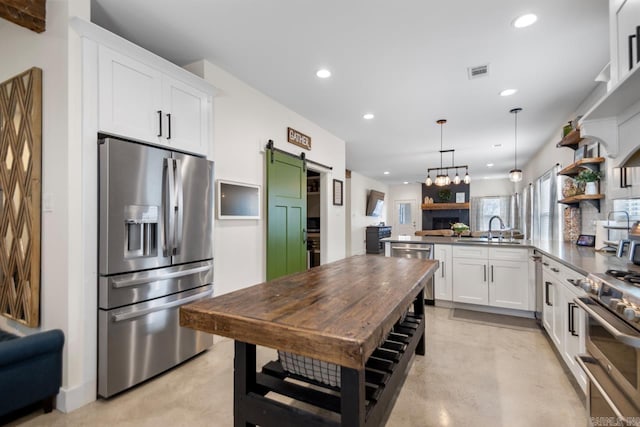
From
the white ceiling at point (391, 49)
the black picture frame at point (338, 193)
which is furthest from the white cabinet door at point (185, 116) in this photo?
the black picture frame at point (338, 193)

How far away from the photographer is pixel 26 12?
187 centimetres

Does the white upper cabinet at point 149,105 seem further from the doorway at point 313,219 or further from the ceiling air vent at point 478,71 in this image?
the doorway at point 313,219

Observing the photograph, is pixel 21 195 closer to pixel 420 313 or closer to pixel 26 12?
pixel 26 12

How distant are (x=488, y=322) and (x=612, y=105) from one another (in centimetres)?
259

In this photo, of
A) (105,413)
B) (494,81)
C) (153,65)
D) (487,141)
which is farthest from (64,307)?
(487,141)

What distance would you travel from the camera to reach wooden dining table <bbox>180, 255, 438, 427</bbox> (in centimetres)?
100

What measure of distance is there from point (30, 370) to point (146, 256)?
86 centimetres

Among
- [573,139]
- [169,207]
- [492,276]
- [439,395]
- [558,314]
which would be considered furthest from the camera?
[492,276]

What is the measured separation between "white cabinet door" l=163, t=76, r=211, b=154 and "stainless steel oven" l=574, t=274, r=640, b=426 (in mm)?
2875

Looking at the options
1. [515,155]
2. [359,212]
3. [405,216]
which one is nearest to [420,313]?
[515,155]

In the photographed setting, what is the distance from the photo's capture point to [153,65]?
7.48 ft

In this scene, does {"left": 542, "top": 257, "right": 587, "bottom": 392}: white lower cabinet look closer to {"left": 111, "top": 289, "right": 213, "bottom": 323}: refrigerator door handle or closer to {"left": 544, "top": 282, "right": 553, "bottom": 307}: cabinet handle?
{"left": 544, "top": 282, "right": 553, "bottom": 307}: cabinet handle

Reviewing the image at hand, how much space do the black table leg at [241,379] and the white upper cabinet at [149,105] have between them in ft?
5.70

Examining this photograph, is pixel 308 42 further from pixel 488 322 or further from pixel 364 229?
pixel 364 229
